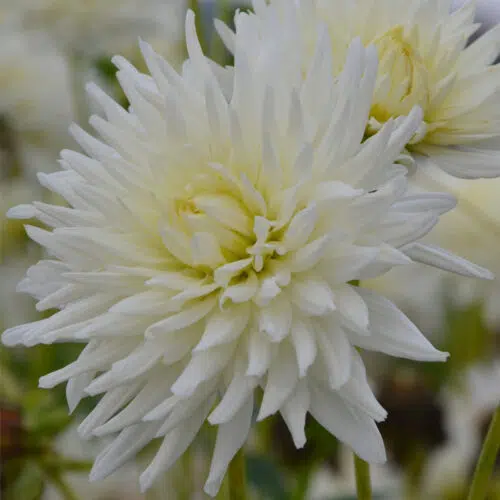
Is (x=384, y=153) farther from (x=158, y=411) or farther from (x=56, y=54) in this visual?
(x=56, y=54)

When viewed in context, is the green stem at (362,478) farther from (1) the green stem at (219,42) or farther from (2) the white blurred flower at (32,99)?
(2) the white blurred flower at (32,99)

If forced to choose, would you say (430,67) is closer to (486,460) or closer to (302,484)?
(486,460)

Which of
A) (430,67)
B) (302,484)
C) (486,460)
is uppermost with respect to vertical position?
(430,67)

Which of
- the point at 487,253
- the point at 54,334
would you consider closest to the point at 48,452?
the point at 54,334

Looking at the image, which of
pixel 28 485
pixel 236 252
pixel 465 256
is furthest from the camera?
pixel 465 256

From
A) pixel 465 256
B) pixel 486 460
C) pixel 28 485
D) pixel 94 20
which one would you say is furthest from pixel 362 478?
pixel 94 20

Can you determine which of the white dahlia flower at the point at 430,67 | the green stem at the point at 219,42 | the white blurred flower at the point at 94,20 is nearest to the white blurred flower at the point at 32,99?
the white blurred flower at the point at 94,20
